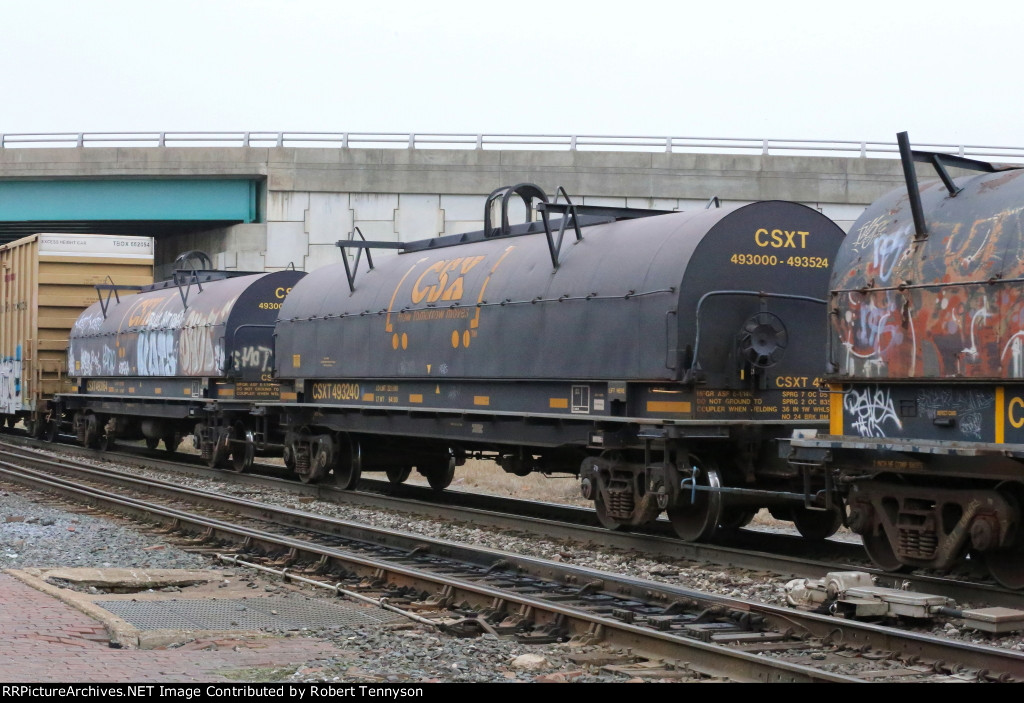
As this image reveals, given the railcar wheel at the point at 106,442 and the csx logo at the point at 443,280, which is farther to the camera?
the railcar wheel at the point at 106,442

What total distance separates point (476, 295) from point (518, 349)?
114cm

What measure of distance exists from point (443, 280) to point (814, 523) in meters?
5.85

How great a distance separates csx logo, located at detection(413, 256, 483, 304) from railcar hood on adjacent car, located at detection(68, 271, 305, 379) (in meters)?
6.30

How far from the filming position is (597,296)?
13.0 metres

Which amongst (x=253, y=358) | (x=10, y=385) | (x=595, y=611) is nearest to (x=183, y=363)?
(x=253, y=358)

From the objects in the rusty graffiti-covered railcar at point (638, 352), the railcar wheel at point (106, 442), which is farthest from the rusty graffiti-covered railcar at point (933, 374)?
the railcar wheel at point (106, 442)

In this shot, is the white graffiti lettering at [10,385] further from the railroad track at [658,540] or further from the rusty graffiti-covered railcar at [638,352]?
the rusty graffiti-covered railcar at [638,352]

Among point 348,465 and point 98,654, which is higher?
point 348,465

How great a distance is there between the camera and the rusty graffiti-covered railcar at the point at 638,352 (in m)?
12.1

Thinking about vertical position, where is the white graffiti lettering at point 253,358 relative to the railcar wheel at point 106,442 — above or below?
above

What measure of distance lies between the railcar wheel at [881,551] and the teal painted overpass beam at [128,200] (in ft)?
95.3

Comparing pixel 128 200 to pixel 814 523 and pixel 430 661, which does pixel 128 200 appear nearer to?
pixel 814 523

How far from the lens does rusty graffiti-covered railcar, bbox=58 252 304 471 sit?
21.8 metres

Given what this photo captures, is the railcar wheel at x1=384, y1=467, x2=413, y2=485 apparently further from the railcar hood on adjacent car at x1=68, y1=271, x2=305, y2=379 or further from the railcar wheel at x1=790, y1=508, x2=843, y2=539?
the railcar wheel at x1=790, y1=508, x2=843, y2=539
